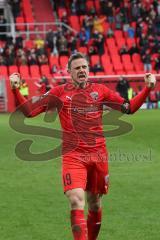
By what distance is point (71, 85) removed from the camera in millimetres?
7480

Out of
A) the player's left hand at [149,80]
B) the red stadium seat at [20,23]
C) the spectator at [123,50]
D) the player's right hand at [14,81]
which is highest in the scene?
the player's right hand at [14,81]

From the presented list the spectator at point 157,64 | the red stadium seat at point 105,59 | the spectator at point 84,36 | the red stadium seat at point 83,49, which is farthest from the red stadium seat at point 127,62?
the spectator at point 84,36

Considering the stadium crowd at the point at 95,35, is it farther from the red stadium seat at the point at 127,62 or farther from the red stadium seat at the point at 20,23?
the red stadium seat at the point at 20,23

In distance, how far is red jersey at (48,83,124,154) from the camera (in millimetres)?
7312

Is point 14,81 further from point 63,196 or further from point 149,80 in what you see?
point 63,196

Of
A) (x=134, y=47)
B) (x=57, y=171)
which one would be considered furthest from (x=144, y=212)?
(x=134, y=47)

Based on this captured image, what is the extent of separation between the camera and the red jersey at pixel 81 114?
24.0 ft

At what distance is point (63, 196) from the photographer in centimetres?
1107

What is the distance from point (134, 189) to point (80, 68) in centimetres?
486

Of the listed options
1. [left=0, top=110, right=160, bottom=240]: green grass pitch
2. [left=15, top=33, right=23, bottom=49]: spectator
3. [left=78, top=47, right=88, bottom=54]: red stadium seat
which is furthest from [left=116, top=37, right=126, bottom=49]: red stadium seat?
[left=0, top=110, right=160, bottom=240]: green grass pitch

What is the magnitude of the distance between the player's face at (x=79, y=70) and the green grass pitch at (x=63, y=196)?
2057mm

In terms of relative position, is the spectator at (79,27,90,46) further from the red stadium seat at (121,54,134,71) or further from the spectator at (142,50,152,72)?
the spectator at (142,50,152,72)

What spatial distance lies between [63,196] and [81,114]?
390 centimetres

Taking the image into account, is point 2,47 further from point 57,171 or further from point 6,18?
point 57,171
